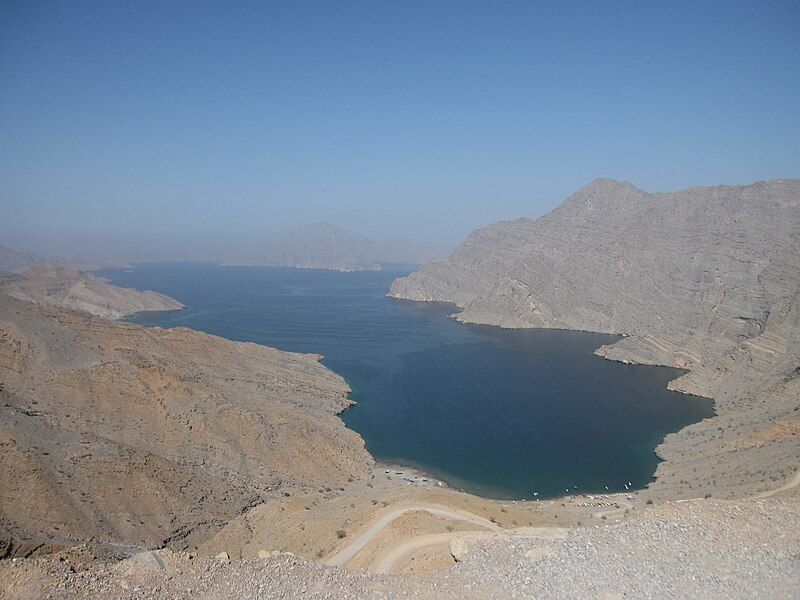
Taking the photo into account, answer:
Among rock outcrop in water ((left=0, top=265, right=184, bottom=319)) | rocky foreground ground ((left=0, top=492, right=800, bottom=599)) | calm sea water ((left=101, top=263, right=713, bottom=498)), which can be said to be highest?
rocky foreground ground ((left=0, top=492, right=800, bottom=599))

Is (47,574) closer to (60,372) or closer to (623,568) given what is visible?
(623,568)

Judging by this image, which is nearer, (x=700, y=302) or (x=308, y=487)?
(x=308, y=487)

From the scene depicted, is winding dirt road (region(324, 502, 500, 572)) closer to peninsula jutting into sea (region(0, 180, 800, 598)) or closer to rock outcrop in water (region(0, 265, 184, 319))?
peninsula jutting into sea (region(0, 180, 800, 598))

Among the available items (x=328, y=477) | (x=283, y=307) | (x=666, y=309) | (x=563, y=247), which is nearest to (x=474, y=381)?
(x=328, y=477)

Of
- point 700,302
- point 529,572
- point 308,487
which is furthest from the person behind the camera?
point 700,302

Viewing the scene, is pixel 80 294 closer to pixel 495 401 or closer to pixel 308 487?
pixel 495 401

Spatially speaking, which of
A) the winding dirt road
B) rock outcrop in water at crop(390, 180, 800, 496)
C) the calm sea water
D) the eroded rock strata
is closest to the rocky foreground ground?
the winding dirt road

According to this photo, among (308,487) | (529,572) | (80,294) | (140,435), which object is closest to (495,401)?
(308,487)
